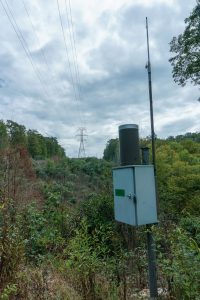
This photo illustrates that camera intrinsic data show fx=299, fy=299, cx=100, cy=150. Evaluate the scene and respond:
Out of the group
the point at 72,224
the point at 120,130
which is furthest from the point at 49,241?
the point at 120,130

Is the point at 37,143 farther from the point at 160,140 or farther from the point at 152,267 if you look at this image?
the point at 152,267

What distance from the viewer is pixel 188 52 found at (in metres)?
11.4

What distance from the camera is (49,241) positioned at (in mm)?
4281

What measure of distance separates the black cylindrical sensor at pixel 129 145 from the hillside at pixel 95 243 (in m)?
0.64

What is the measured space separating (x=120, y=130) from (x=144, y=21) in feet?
4.70

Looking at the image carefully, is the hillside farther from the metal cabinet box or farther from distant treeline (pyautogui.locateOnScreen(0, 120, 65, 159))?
distant treeline (pyautogui.locateOnScreen(0, 120, 65, 159))

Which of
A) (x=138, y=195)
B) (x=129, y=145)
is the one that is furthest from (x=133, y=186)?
(x=129, y=145)

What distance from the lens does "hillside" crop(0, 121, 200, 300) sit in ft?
6.85

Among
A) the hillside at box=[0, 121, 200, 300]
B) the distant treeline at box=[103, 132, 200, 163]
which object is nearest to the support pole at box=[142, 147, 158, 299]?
the hillside at box=[0, 121, 200, 300]

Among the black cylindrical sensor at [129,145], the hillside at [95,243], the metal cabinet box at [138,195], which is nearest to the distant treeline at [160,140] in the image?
the hillside at [95,243]

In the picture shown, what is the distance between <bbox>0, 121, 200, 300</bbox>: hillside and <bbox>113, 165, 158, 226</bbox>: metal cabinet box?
22 cm

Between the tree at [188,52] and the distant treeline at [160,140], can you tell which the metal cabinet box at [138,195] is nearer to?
the distant treeline at [160,140]

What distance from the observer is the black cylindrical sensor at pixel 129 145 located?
2.52 metres

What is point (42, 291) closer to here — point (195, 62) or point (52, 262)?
point (52, 262)
